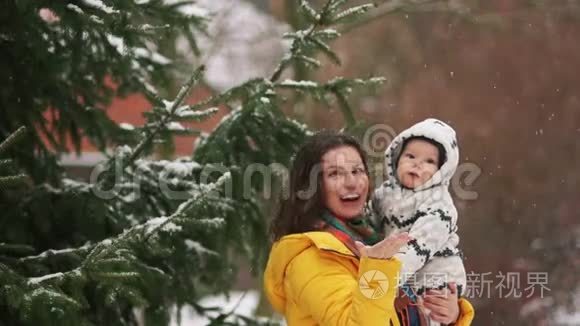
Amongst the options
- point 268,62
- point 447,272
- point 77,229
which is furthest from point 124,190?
point 268,62

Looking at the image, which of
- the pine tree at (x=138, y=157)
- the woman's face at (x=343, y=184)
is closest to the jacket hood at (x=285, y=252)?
the woman's face at (x=343, y=184)

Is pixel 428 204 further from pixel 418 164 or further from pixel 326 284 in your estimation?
pixel 326 284

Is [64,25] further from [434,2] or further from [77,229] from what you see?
[434,2]

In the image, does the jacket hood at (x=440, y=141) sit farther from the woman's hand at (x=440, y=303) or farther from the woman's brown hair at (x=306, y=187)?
the woman's hand at (x=440, y=303)

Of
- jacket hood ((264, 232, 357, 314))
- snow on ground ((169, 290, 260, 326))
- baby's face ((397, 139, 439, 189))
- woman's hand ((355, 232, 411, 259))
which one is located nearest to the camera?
woman's hand ((355, 232, 411, 259))

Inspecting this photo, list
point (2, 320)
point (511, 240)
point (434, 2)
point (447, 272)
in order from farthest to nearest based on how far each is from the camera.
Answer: point (434, 2) → point (511, 240) → point (2, 320) → point (447, 272)

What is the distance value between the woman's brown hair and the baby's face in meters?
0.16

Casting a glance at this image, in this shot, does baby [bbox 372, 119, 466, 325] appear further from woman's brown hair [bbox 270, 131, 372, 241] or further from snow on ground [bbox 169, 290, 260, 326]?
snow on ground [bbox 169, 290, 260, 326]

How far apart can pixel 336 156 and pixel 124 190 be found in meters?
1.77

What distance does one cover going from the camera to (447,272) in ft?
9.87

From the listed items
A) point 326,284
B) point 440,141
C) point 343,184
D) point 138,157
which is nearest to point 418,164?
point 440,141

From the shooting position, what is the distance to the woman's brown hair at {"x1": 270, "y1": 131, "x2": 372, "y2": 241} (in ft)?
10.0

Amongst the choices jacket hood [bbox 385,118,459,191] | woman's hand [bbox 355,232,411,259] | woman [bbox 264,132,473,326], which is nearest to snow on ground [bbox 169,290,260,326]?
woman [bbox 264,132,473,326]

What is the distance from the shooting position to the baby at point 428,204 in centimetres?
290
